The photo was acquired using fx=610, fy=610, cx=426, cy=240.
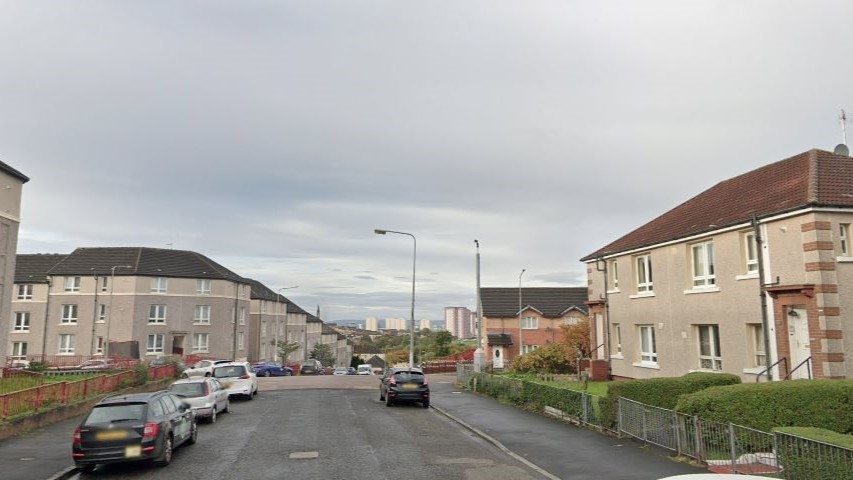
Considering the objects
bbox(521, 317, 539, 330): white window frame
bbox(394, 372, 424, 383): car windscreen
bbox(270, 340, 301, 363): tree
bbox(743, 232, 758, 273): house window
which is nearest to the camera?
bbox(743, 232, 758, 273): house window

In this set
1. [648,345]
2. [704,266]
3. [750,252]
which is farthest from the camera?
[648,345]

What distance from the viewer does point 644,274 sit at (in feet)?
85.0

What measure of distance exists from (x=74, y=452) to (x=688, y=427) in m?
11.6

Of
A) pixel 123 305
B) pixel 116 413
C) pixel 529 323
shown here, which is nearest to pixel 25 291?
pixel 123 305

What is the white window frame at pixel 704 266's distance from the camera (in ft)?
70.6

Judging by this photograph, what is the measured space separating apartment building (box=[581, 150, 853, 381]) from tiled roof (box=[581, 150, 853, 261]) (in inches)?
2.5

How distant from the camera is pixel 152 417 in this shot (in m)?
11.9

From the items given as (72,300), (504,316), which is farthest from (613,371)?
(72,300)

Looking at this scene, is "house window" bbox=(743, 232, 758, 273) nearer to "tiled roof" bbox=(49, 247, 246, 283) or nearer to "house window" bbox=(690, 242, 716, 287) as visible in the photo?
"house window" bbox=(690, 242, 716, 287)

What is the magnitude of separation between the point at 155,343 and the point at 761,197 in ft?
171

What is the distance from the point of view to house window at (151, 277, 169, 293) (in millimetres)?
57062

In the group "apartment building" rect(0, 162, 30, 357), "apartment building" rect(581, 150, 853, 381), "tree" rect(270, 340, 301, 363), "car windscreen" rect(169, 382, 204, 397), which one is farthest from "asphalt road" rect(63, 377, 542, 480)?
"tree" rect(270, 340, 301, 363)

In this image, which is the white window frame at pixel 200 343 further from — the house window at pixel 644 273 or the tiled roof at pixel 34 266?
the house window at pixel 644 273

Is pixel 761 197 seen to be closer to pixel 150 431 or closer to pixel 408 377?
pixel 408 377
